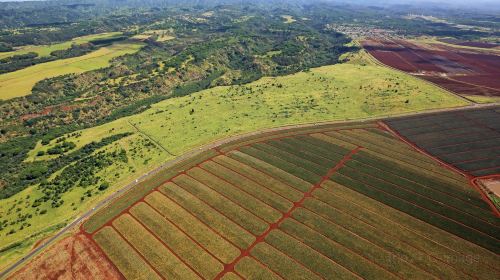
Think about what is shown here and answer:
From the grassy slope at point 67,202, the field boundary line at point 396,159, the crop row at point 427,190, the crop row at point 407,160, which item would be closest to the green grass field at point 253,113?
the grassy slope at point 67,202

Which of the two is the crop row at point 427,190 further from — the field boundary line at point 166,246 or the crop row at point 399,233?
the field boundary line at point 166,246

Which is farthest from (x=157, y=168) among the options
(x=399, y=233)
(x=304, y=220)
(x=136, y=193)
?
(x=399, y=233)

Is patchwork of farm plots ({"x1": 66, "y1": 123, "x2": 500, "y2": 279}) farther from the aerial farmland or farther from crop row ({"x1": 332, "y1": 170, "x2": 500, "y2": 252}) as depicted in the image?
the aerial farmland

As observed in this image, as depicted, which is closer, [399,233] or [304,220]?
[399,233]

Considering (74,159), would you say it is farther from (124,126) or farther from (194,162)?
(194,162)

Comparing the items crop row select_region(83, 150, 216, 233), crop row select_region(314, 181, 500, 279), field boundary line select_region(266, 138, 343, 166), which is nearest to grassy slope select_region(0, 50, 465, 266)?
crop row select_region(83, 150, 216, 233)

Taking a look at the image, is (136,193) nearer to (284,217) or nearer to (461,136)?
(284,217)

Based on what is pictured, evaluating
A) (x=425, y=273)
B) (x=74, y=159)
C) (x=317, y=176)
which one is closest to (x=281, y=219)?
(x=317, y=176)
